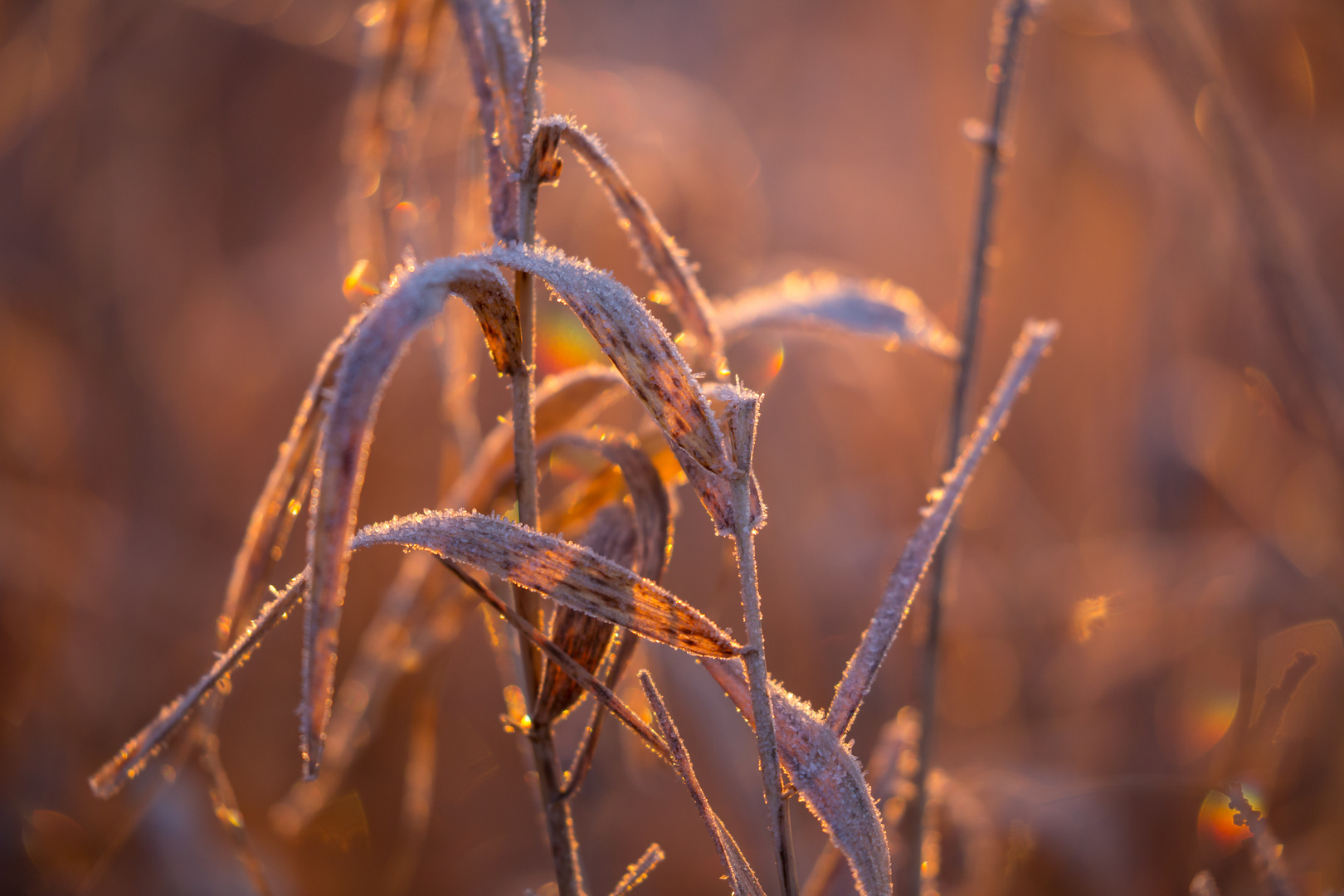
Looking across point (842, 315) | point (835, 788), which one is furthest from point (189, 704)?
point (842, 315)

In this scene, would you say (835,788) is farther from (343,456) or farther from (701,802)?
(343,456)

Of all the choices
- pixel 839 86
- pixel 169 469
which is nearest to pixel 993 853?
pixel 169 469

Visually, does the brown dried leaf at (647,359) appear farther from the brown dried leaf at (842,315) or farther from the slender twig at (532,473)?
the brown dried leaf at (842,315)

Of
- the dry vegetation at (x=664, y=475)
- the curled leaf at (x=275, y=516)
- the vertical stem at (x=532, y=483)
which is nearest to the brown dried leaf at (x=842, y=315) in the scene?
the dry vegetation at (x=664, y=475)

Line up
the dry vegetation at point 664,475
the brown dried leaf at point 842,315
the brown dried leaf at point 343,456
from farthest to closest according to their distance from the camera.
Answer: the brown dried leaf at point 842,315
the dry vegetation at point 664,475
the brown dried leaf at point 343,456

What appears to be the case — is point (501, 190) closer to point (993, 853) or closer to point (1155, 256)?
point (993, 853)

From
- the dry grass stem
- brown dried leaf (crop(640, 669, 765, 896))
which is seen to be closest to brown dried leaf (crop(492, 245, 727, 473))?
brown dried leaf (crop(640, 669, 765, 896))
